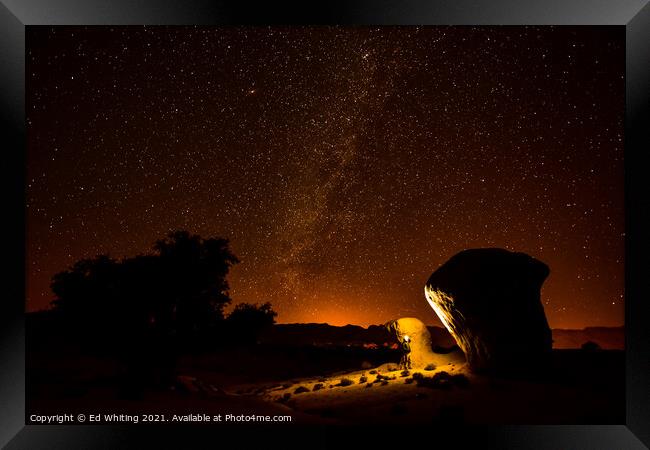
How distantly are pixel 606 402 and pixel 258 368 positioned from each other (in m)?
8.94

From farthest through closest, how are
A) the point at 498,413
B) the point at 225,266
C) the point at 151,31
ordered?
1. the point at 225,266
2. the point at 151,31
3. the point at 498,413

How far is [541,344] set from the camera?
23.1ft

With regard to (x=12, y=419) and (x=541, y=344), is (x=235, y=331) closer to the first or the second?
(x=12, y=419)

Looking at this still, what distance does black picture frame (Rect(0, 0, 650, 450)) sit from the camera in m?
4.90

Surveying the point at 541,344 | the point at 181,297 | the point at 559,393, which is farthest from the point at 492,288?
the point at 181,297

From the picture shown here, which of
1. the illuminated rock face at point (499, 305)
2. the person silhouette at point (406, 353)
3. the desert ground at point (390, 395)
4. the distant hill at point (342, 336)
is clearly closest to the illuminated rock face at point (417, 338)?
the person silhouette at point (406, 353)

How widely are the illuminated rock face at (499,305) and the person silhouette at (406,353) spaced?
1.74 meters

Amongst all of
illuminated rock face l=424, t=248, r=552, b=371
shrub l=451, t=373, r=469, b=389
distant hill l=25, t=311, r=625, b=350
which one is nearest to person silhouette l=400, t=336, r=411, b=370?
illuminated rock face l=424, t=248, r=552, b=371

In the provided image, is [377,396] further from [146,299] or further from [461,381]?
[146,299]

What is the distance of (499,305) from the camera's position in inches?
283

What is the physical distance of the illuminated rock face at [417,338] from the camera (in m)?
8.93

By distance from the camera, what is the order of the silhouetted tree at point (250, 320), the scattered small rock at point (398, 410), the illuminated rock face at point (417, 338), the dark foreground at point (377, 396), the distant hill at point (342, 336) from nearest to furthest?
the dark foreground at point (377, 396), the scattered small rock at point (398, 410), the silhouetted tree at point (250, 320), the illuminated rock face at point (417, 338), the distant hill at point (342, 336)
